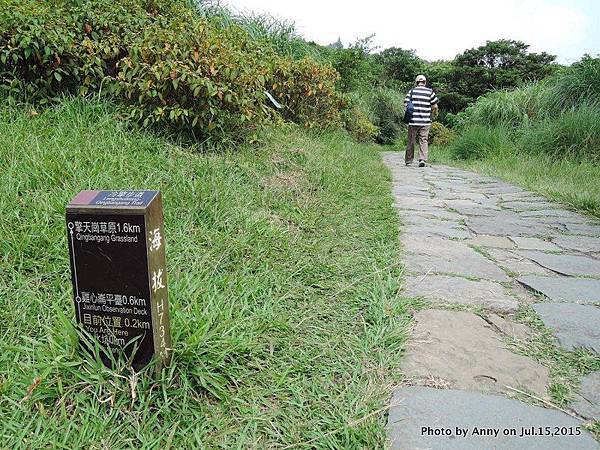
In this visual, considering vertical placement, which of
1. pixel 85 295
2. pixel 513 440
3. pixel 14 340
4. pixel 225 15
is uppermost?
pixel 225 15

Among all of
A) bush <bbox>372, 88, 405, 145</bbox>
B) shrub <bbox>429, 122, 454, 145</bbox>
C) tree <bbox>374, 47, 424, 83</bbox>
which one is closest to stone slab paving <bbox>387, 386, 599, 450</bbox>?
shrub <bbox>429, 122, 454, 145</bbox>

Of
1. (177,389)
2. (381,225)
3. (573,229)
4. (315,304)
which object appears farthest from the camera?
(573,229)

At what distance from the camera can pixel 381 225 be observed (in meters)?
3.06

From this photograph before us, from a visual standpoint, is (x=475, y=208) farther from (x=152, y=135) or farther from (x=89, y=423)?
(x=89, y=423)

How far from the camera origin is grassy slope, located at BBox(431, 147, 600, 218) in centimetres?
419

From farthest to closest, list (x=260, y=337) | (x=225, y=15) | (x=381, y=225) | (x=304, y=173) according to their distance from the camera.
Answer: (x=225, y=15), (x=304, y=173), (x=381, y=225), (x=260, y=337)

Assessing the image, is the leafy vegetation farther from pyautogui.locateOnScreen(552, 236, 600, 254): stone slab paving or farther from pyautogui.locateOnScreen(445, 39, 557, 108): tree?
pyautogui.locateOnScreen(445, 39, 557, 108): tree

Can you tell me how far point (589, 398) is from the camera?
1311mm

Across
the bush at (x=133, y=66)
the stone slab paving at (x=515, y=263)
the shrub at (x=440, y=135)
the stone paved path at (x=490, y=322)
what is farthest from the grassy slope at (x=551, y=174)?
the shrub at (x=440, y=135)

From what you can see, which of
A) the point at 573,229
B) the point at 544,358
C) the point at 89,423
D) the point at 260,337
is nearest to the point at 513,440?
the point at 544,358

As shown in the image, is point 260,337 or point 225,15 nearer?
point 260,337

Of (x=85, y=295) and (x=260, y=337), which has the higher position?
(x=85, y=295)

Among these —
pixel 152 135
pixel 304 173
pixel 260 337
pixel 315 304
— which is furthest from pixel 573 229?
pixel 152 135

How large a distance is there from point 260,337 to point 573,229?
2.79 m
